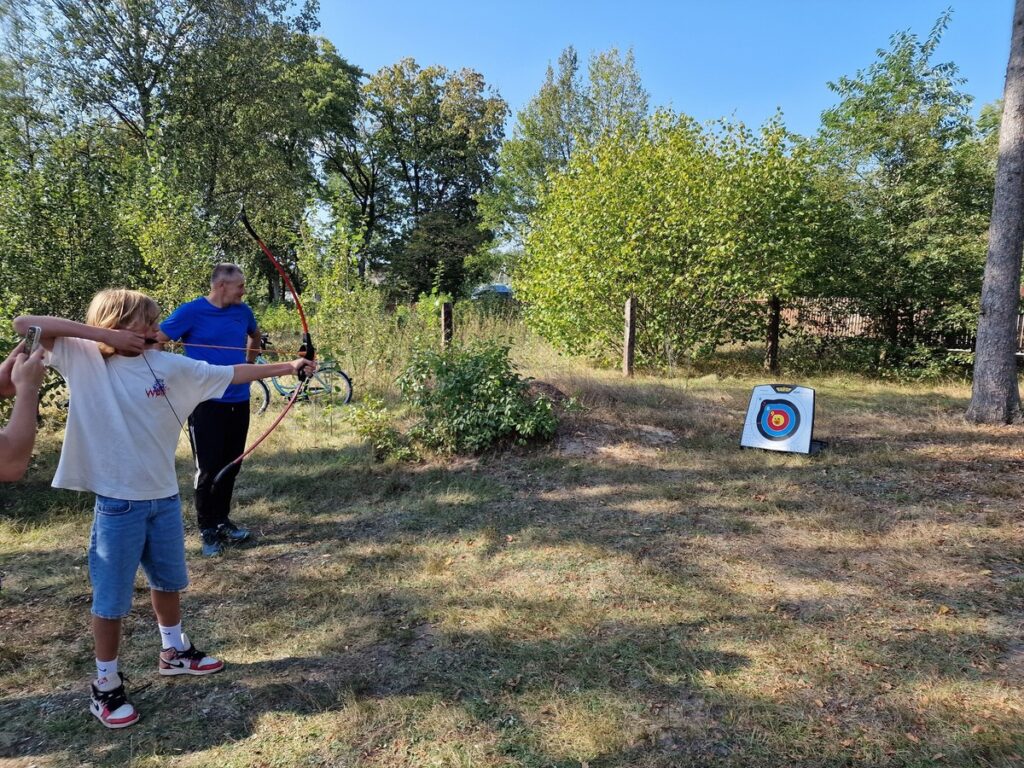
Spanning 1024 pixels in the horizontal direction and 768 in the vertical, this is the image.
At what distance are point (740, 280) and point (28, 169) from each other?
860cm

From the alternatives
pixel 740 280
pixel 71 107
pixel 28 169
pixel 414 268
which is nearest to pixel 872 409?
pixel 740 280

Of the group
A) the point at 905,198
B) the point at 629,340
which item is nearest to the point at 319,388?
the point at 629,340

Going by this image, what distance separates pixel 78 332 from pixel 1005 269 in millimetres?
7332

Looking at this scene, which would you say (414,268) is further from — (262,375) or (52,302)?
(262,375)

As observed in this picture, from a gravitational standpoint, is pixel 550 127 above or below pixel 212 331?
above

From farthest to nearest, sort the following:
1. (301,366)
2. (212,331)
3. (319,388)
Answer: (319,388), (212,331), (301,366)

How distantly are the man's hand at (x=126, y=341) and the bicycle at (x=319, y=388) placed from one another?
4176 millimetres

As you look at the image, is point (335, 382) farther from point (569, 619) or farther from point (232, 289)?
point (569, 619)

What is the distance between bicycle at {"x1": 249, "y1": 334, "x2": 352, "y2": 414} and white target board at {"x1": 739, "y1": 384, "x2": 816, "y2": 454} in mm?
4109

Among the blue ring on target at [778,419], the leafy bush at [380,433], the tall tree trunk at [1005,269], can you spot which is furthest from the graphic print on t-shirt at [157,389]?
the tall tree trunk at [1005,269]

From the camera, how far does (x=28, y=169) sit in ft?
18.3

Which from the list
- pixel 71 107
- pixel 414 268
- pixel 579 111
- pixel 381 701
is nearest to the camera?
pixel 381 701

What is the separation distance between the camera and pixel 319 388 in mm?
6883

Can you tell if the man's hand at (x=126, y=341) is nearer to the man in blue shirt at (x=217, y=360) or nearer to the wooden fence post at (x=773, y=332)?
the man in blue shirt at (x=217, y=360)
